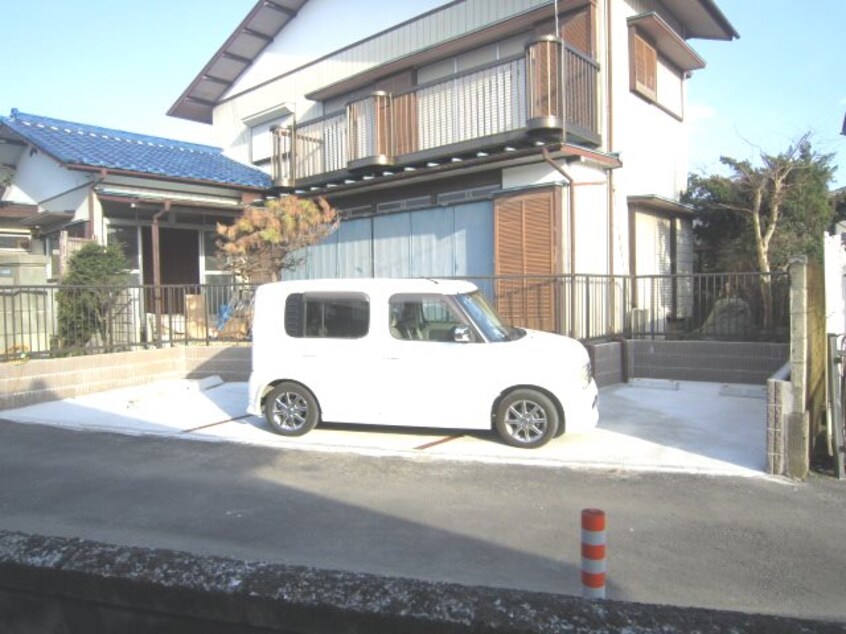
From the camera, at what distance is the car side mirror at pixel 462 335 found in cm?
686

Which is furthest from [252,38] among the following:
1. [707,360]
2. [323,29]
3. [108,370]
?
[707,360]

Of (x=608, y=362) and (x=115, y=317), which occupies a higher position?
(x=115, y=317)

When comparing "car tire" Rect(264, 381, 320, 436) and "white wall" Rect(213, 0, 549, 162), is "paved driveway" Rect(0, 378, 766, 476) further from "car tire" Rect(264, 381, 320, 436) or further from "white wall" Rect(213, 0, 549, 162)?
"white wall" Rect(213, 0, 549, 162)

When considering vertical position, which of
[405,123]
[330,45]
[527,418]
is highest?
[330,45]

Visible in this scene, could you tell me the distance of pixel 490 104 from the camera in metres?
11.8

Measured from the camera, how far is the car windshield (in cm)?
697

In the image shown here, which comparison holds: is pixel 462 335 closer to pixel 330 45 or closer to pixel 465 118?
pixel 465 118

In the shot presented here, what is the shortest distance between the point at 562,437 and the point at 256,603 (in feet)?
18.4

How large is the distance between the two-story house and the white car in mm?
4089

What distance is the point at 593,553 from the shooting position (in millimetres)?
2900

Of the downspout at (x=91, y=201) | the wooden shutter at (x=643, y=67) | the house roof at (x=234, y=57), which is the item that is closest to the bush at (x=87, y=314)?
the downspout at (x=91, y=201)

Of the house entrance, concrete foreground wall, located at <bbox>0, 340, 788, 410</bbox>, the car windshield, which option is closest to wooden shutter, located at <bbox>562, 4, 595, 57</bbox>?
concrete foreground wall, located at <bbox>0, 340, 788, 410</bbox>

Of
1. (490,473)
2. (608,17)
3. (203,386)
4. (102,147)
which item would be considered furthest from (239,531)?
(102,147)

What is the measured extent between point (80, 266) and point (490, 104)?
25.7ft
